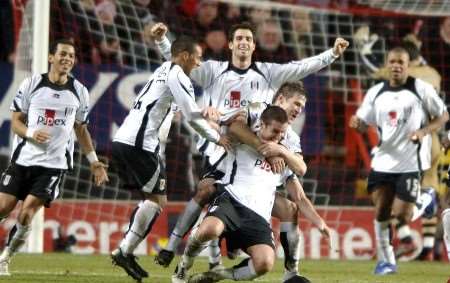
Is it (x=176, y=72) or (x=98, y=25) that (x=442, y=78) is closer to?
(x=98, y=25)

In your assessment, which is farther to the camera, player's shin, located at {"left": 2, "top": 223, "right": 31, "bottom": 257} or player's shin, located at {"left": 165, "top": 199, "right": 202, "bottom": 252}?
player's shin, located at {"left": 2, "top": 223, "right": 31, "bottom": 257}

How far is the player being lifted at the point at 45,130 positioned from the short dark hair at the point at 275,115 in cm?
237

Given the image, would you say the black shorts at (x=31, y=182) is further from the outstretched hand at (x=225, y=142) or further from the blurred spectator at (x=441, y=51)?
the blurred spectator at (x=441, y=51)

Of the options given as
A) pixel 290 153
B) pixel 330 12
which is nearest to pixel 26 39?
pixel 330 12

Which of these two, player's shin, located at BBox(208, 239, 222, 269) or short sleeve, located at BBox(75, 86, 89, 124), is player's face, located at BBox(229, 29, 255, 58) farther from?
player's shin, located at BBox(208, 239, 222, 269)

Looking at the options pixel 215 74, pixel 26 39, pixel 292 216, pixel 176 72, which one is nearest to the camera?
pixel 176 72

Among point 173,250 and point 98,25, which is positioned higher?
point 98,25

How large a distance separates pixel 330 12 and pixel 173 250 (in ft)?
23.1

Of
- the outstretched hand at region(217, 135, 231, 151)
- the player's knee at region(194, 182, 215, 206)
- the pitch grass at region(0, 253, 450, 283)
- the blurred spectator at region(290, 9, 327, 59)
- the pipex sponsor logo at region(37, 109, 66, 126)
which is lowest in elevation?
the pitch grass at region(0, 253, 450, 283)

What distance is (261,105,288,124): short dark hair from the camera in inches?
348

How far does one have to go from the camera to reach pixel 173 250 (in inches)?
399

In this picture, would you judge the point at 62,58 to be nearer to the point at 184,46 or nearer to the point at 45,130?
the point at 45,130

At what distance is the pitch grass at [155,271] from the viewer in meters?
10.5

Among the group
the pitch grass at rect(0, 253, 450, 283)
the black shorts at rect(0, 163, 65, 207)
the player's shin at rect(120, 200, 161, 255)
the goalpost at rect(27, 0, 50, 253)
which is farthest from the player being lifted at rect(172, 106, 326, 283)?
the goalpost at rect(27, 0, 50, 253)
